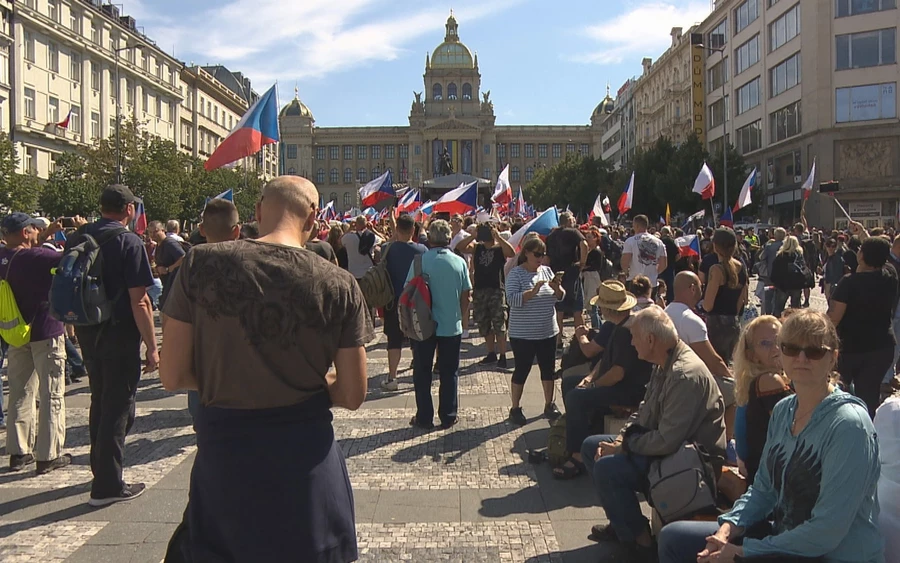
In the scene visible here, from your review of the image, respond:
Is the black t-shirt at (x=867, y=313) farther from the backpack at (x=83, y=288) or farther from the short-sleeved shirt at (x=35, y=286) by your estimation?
the short-sleeved shirt at (x=35, y=286)

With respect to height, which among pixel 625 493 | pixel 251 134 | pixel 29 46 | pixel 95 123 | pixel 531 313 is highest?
pixel 29 46

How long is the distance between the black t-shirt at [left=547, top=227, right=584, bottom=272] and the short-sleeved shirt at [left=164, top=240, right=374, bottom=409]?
810cm

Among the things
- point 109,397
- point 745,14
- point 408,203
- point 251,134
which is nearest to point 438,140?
point 745,14

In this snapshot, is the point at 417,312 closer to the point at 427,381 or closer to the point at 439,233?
the point at 427,381

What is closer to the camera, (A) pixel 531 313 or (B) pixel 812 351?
Result: (B) pixel 812 351

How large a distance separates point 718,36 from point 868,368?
57872 millimetres

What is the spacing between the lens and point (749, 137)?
5297cm

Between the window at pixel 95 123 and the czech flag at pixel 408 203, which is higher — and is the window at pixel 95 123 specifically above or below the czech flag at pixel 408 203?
above

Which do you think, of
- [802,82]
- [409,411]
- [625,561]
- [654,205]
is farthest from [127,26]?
[625,561]

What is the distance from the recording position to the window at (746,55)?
168ft

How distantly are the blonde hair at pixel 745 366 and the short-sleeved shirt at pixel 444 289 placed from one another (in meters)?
3.17

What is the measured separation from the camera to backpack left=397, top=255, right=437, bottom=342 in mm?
6859

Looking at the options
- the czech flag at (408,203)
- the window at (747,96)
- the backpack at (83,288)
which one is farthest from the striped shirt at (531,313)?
the window at (747,96)

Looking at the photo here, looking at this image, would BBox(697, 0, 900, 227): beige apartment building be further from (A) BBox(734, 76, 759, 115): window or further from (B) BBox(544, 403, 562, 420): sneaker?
(B) BBox(544, 403, 562, 420): sneaker
